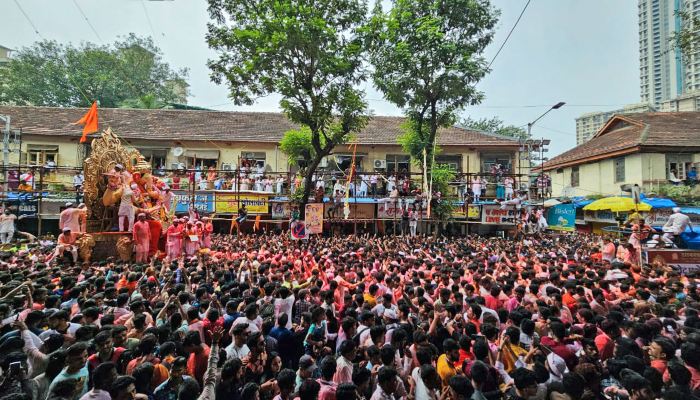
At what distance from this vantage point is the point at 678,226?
12070 millimetres

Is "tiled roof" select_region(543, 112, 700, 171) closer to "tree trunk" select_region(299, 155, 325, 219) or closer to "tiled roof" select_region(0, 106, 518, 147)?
"tiled roof" select_region(0, 106, 518, 147)

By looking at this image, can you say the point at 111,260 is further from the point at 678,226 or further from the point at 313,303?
the point at 678,226

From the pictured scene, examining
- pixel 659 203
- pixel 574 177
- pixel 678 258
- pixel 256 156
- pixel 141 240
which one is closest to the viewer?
pixel 678 258

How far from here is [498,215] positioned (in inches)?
695

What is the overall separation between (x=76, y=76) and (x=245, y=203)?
23469 millimetres

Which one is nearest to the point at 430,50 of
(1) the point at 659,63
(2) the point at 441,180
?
(2) the point at 441,180

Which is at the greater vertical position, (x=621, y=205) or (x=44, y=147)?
(x=44, y=147)

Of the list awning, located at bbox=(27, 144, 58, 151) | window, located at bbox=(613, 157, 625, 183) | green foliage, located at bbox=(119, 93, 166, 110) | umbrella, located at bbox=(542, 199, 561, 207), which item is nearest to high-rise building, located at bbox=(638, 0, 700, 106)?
window, located at bbox=(613, 157, 625, 183)

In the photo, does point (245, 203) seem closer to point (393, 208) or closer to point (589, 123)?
point (393, 208)

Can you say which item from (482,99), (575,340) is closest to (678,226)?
(482,99)

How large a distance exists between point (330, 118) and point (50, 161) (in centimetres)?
1760

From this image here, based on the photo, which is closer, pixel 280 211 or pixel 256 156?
pixel 280 211

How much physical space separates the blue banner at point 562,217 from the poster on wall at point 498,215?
17.7 ft

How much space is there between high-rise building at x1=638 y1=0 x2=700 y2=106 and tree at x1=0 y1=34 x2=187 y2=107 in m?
46.1
